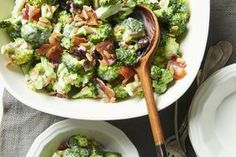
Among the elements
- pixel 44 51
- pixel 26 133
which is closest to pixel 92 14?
pixel 44 51

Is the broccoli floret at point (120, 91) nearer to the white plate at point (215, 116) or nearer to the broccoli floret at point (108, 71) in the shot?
the broccoli floret at point (108, 71)

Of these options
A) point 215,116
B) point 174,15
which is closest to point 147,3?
point 174,15

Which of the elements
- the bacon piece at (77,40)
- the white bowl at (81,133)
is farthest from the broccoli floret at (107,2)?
the white bowl at (81,133)

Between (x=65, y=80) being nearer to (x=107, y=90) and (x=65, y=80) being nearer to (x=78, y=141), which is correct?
(x=107, y=90)

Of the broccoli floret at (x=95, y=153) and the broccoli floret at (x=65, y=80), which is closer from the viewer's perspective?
the broccoli floret at (x=65, y=80)

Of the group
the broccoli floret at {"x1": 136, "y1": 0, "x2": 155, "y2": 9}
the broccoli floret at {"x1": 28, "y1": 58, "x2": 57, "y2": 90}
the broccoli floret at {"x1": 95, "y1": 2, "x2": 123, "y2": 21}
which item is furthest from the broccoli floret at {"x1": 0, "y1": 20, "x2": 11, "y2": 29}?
the broccoli floret at {"x1": 136, "y1": 0, "x2": 155, "y2": 9}

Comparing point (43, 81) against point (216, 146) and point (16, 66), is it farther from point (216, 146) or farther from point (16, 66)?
point (216, 146)

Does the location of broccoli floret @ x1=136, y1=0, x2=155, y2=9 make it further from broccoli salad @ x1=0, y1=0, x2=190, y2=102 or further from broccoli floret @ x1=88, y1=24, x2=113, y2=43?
broccoli floret @ x1=88, y1=24, x2=113, y2=43
